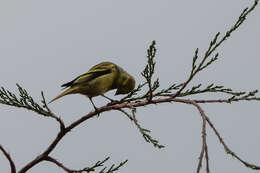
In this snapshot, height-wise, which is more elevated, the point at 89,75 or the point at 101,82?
the point at 89,75

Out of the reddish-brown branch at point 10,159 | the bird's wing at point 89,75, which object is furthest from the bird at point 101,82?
the reddish-brown branch at point 10,159

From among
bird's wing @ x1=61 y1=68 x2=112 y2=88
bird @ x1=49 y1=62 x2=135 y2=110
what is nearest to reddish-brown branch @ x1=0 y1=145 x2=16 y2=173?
bird's wing @ x1=61 y1=68 x2=112 y2=88

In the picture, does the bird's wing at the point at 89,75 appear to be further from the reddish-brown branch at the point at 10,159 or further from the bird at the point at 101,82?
the reddish-brown branch at the point at 10,159

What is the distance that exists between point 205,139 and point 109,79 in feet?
16.3

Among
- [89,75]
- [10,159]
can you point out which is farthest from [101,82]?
[10,159]

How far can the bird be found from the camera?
24.7 ft

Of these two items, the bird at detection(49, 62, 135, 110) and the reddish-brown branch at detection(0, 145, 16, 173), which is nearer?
the reddish-brown branch at detection(0, 145, 16, 173)

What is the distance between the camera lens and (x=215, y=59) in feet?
12.8

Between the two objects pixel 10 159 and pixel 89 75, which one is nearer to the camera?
pixel 10 159

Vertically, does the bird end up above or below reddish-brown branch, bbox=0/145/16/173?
below

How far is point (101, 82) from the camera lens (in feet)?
25.8

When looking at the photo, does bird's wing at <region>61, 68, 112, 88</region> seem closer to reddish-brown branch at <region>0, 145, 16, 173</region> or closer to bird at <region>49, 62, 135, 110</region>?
bird at <region>49, 62, 135, 110</region>

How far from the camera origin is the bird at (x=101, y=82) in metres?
7.54

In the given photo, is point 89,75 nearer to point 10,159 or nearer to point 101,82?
point 101,82
